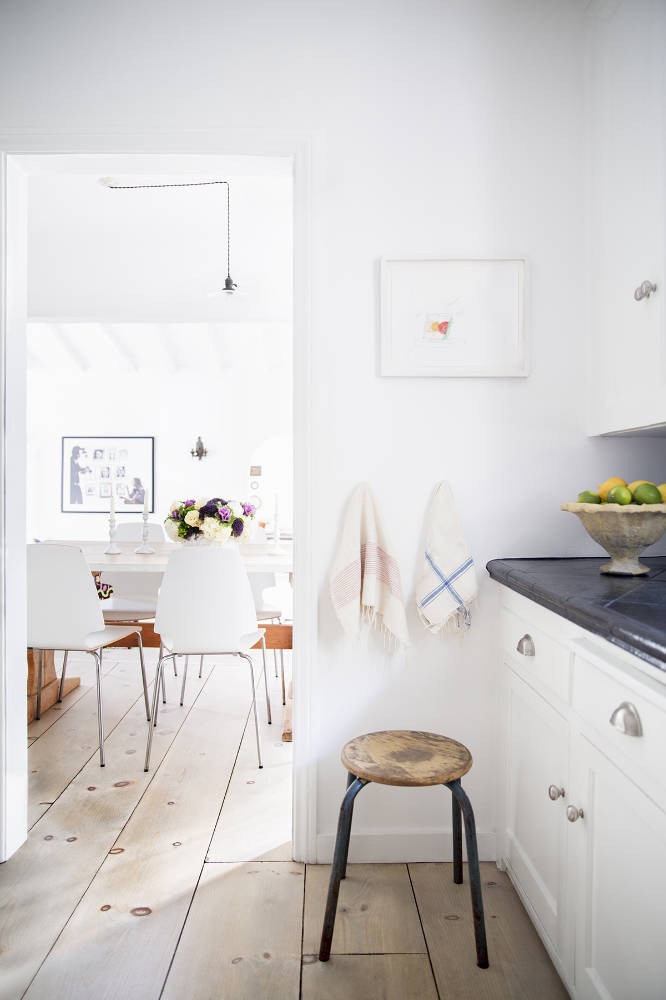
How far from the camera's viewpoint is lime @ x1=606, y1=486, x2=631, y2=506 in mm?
1499

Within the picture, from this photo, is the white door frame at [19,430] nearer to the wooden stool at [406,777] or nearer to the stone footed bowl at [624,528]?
the wooden stool at [406,777]

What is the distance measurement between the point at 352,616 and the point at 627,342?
1.00m

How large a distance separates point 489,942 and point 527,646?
685mm

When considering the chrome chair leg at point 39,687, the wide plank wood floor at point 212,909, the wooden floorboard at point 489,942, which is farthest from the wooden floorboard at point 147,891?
the chrome chair leg at point 39,687

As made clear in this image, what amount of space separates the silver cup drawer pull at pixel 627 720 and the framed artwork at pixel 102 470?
7.21m

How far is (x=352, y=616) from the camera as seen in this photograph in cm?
174

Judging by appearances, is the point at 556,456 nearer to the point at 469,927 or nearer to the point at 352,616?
the point at 352,616

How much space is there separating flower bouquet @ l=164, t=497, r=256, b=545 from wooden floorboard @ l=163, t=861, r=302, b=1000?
1.54m

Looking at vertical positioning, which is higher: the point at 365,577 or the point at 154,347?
the point at 154,347

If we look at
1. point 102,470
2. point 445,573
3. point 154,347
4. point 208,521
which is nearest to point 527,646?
point 445,573

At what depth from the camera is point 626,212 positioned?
5.26 ft

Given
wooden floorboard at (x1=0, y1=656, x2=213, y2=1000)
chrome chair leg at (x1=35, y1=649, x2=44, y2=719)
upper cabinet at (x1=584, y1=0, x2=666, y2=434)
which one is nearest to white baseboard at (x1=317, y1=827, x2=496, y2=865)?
wooden floorboard at (x1=0, y1=656, x2=213, y2=1000)

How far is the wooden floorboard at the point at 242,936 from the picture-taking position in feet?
4.46

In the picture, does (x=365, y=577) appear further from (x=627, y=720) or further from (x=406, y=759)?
(x=627, y=720)
